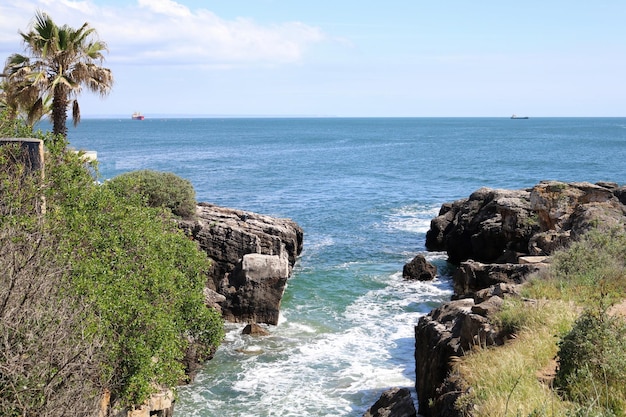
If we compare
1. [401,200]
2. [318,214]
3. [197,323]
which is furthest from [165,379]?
[401,200]

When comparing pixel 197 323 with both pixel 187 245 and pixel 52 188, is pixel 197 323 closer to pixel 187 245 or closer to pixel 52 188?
pixel 187 245

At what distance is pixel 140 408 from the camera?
14.8 m

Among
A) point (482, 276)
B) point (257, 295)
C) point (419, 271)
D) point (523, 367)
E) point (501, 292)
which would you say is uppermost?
point (523, 367)

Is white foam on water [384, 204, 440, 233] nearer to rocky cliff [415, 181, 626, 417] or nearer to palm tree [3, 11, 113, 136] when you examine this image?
rocky cliff [415, 181, 626, 417]

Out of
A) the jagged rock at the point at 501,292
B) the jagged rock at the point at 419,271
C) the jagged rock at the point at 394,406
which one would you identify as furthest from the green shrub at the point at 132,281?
the jagged rock at the point at 419,271

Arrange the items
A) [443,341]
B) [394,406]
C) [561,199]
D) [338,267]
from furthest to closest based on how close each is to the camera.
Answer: [338,267] < [561,199] < [443,341] < [394,406]

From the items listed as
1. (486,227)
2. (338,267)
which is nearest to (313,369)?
(338,267)

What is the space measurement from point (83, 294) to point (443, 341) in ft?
30.9

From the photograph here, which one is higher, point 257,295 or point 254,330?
point 257,295

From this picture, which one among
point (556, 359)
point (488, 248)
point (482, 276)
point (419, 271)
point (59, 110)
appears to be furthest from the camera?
point (488, 248)

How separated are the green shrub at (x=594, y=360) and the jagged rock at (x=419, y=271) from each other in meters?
21.4

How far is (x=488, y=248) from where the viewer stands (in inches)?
1407

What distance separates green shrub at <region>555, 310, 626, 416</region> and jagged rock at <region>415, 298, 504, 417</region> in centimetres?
274

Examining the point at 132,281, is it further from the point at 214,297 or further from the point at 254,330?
the point at 214,297
